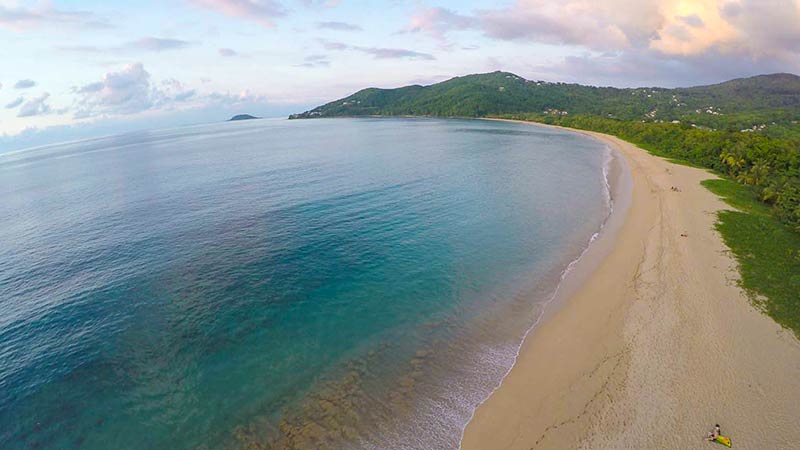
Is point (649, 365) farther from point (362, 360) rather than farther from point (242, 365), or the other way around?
point (242, 365)

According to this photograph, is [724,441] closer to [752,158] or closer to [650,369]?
[650,369]

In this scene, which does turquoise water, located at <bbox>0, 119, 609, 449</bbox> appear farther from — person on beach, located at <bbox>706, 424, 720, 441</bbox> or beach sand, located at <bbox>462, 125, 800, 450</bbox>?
person on beach, located at <bbox>706, 424, 720, 441</bbox>

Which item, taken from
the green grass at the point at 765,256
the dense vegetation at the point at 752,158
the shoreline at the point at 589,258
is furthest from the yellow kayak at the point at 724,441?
the dense vegetation at the point at 752,158

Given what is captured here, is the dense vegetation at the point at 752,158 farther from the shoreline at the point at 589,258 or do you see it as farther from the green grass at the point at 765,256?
the shoreline at the point at 589,258

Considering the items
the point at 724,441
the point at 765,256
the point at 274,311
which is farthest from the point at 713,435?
the point at 274,311

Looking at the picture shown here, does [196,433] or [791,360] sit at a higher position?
[791,360]

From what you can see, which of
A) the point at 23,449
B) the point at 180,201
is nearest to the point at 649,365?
the point at 23,449

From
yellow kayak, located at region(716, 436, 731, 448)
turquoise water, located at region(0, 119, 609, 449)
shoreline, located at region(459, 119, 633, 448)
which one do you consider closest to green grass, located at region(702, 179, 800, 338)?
shoreline, located at region(459, 119, 633, 448)
